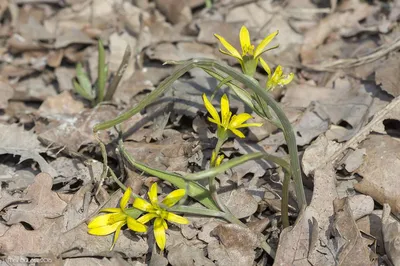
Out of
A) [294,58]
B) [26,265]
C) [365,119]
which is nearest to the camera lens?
[26,265]

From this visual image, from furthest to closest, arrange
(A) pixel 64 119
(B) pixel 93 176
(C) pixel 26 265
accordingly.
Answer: (A) pixel 64 119 → (B) pixel 93 176 → (C) pixel 26 265

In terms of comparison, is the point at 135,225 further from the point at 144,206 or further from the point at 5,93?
the point at 5,93

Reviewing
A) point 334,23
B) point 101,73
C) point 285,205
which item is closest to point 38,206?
point 101,73

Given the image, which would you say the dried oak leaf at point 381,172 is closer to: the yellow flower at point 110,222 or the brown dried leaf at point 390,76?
the brown dried leaf at point 390,76

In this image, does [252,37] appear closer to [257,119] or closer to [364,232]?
[257,119]

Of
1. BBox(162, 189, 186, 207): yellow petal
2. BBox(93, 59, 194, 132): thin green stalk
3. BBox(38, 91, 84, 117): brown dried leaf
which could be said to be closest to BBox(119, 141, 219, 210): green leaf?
BBox(162, 189, 186, 207): yellow petal

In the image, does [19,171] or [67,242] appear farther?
[19,171]

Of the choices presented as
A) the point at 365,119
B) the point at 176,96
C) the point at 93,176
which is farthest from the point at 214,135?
the point at 365,119

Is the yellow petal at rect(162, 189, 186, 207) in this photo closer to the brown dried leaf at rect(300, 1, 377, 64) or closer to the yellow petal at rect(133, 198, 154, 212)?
the yellow petal at rect(133, 198, 154, 212)

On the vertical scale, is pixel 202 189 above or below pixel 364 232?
above
